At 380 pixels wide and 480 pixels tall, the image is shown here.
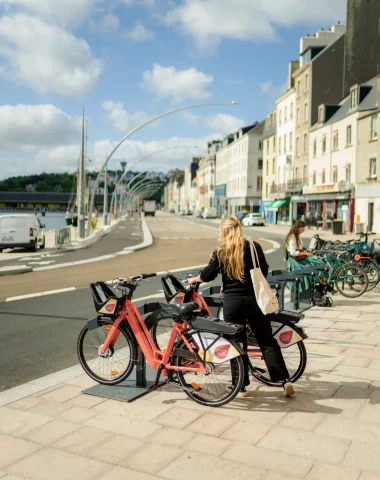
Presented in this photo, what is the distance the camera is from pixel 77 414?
439 cm

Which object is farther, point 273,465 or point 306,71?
point 306,71

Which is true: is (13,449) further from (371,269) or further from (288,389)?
(371,269)

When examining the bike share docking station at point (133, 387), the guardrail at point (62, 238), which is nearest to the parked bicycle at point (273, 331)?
the bike share docking station at point (133, 387)

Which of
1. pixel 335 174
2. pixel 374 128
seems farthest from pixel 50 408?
pixel 335 174

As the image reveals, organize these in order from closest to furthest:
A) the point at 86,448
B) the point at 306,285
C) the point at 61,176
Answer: the point at 86,448 < the point at 306,285 < the point at 61,176

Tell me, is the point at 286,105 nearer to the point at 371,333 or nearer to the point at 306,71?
the point at 306,71

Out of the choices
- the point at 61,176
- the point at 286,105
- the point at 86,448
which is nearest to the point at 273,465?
the point at 86,448

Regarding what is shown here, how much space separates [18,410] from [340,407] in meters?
2.59

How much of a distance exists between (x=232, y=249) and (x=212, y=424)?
1.40 meters

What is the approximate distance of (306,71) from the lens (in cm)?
5409

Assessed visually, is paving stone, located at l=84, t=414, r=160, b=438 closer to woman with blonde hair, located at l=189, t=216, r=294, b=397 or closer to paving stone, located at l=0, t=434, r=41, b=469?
paving stone, located at l=0, t=434, r=41, b=469

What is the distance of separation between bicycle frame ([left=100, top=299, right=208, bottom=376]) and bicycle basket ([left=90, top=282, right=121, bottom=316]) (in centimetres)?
8

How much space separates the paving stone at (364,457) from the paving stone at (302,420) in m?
0.41

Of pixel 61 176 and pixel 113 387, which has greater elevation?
pixel 61 176
